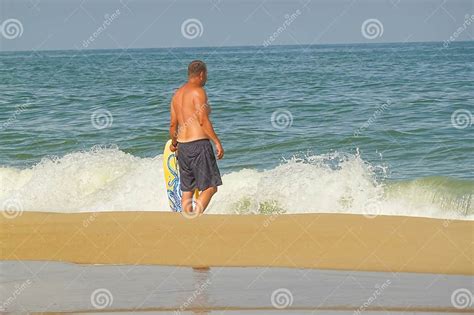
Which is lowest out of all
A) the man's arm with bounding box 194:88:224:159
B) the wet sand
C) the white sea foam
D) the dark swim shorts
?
the wet sand

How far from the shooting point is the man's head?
842 cm

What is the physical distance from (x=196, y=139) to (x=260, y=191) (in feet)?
11.7

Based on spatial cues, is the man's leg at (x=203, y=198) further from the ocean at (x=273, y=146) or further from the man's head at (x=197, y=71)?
the ocean at (x=273, y=146)

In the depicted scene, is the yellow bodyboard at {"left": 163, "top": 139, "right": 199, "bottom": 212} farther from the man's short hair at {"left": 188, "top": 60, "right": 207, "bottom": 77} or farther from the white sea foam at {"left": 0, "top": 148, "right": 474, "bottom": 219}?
the man's short hair at {"left": 188, "top": 60, "right": 207, "bottom": 77}

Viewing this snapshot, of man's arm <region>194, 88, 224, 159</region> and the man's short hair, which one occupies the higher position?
the man's short hair

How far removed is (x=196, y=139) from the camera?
8.45 meters

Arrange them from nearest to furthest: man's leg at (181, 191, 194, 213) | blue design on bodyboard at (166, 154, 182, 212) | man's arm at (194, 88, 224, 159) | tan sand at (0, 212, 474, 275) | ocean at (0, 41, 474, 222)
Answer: tan sand at (0, 212, 474, 275) < man's arm at (194, 88, 224, 159) < man's leg at (181, 191, 194, 213) < blue design on bodyboard at (166, 154, 182, 212) < ocean at (0, 41, 474, 222)

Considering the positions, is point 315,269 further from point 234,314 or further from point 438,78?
point 438,78

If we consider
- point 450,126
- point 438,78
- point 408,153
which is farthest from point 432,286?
point 438,78

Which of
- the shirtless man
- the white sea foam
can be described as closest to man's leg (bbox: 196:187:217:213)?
the shirtless man

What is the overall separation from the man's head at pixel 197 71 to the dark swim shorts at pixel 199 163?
0.57 metres

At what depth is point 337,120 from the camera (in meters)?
17.5

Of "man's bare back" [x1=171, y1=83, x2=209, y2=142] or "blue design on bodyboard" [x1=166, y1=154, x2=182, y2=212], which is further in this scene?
"blue design on bodyboard" [x1=166, y1=154, x2=182, y2=212]

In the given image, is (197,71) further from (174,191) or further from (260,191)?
(260,191)
